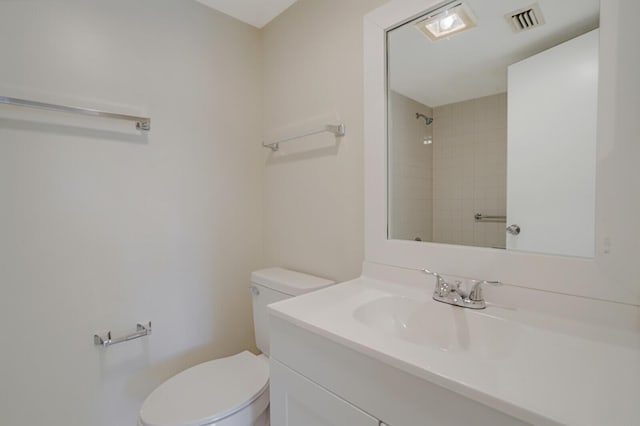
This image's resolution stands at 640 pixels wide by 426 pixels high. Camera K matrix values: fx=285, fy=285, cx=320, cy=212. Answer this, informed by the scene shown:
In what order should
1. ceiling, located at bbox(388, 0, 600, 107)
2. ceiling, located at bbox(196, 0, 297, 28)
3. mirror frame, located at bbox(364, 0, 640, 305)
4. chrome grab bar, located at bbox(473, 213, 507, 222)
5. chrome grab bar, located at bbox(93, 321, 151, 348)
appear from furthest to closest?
ceiling, located at bbox(196, 0, 297, 28), chrome grab bar, located at bbox(93, 321, 151, 348), chrome grab bar, located at bbox(473, 213, 507, 222), ceiling, located at bbox(388, 0, 600, 107), mirror frame, located at bbox(364, 0, 640, 305)

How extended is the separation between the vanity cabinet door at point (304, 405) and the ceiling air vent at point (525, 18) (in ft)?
3.73

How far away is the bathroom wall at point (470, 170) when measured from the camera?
2.98 feet

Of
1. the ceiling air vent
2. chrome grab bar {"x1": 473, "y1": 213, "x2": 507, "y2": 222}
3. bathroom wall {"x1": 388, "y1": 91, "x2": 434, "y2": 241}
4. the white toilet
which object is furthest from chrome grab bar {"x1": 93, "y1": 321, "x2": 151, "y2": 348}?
the ceiling air vent

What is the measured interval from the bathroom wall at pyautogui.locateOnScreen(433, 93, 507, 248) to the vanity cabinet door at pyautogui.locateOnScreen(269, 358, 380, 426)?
612 mm

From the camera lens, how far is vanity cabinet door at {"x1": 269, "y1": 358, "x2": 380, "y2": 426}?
67 centimetres

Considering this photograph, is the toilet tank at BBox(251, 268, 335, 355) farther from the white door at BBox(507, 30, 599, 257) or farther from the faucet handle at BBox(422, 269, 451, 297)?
the white door at BBox(507, 30, 599, 257)

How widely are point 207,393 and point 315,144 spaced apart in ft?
3.85

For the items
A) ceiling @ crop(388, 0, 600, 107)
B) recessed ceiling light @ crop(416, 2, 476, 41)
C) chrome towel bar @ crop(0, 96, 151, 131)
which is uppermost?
recessed ceiling light @ crop(416, 2, 476, 41)

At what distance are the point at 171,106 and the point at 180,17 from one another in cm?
47

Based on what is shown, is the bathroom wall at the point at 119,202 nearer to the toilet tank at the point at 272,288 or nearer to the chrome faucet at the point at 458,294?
the toilet tank at the point at 272,288


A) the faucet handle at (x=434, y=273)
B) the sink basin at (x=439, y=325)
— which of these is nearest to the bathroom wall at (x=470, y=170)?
the faucet handle at (x=434, y=273)

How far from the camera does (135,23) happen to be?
1.34 m

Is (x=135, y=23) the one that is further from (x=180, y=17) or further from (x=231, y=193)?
(x=231, y=193)

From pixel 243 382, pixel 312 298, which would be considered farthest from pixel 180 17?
pixel 243 382
